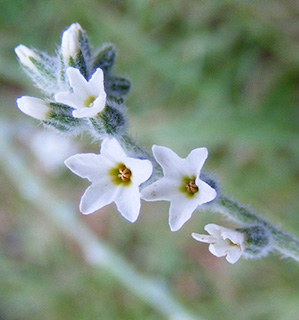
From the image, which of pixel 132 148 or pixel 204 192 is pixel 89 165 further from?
pixel 204 192

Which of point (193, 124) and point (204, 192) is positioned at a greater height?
point (193, 124)

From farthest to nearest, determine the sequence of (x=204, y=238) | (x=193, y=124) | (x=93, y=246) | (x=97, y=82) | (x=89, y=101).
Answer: (x=93, y=246)
(x=193, y=124)
(x=89, y=101)
(x=97, y=82)
(x=204, y=238)

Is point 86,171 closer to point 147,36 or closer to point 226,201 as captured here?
point 226,201

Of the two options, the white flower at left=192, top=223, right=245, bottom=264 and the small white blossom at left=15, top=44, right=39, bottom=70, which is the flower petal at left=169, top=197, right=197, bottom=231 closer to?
the white flower at left=192, top=223, right=245, bottom=264

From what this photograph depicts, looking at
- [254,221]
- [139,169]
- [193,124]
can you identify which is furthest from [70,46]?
[193,124]

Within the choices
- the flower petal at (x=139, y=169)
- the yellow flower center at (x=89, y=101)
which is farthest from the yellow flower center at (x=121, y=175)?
the yellow flower center at (x=89, y=101)

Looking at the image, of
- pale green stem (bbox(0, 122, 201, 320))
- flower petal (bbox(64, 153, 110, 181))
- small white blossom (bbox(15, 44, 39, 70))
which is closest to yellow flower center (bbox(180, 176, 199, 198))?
flower petal (bbox(64, 153, 110, 181))
